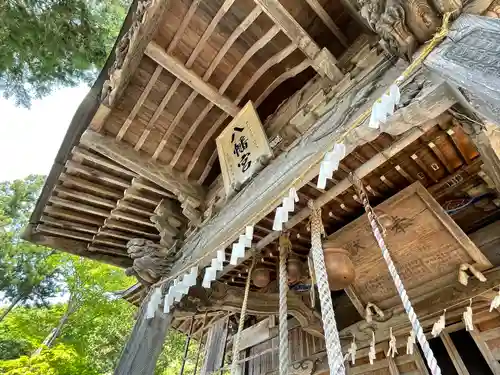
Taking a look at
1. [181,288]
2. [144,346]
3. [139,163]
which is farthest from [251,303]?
[139,163]

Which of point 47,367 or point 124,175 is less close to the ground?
point 124,175

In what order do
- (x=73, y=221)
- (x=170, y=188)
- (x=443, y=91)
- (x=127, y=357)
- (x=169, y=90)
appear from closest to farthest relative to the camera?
(x=443, y=91)
(x=127, y=357)
(x=169, y=90)
(x=170, y=188)
(x=73, y=221)

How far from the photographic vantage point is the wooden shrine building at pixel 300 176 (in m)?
2.42

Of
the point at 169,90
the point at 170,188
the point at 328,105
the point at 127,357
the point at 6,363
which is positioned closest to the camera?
the point at 328,105

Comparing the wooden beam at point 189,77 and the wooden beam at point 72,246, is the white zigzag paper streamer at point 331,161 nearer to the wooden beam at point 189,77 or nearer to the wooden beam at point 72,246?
the wooden beam at point 189,77

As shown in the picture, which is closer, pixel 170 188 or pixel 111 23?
pixel 170 188

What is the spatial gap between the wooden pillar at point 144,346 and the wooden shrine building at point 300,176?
0.07ft

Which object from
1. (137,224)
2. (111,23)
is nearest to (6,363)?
(137,224)

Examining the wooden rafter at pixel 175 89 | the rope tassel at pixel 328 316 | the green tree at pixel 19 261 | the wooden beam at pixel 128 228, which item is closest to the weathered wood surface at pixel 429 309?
the rope tassel at pixel 328 316

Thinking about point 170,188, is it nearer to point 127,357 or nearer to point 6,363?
point 127,357

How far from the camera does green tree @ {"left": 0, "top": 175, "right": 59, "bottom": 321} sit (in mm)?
14359

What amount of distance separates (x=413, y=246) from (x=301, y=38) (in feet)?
8.62

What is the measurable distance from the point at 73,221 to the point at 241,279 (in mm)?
3042

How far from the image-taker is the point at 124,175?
4.29 meters
